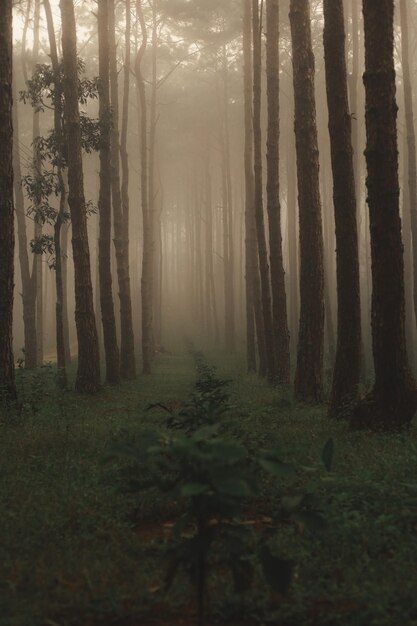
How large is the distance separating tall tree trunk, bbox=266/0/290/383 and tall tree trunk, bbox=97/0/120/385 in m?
4.22

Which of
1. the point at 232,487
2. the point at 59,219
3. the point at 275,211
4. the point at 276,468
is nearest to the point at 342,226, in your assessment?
the point at 275,211

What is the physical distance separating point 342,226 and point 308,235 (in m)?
2.09

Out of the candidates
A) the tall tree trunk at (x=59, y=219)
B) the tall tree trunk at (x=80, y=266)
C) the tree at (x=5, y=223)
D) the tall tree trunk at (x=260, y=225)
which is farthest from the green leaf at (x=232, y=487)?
the tall tree trunk at (x=260, y=225)

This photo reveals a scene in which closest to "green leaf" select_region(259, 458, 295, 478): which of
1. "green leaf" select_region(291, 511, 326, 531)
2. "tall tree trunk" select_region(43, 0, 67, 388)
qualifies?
"green leaf" select_region(291, 511, 326, 531)

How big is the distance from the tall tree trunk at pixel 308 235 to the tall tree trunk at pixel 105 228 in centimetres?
679

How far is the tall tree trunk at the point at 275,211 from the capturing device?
17391 mm

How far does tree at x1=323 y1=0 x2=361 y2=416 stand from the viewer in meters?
11.3

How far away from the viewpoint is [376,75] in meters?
9.30

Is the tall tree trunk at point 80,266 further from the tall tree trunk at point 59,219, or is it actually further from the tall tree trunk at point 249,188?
the tall tree trunk at point 249,188

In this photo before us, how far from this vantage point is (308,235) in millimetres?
13477

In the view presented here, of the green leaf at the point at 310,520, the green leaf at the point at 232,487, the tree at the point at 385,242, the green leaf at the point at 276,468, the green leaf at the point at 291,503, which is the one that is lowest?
the green leaf at the point at 310,520

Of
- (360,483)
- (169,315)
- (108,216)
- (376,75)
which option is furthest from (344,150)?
(169,315)

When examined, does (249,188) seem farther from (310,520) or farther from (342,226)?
(310,520)

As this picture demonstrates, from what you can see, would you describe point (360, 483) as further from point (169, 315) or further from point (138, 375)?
point (169, 315)
